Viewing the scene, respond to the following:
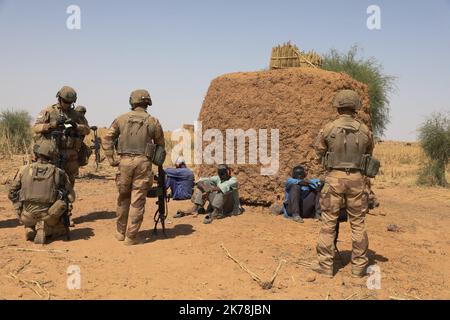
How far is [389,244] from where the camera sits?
5945 mm

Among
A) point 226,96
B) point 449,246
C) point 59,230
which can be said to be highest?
point 226,96

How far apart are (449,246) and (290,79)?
151 inches

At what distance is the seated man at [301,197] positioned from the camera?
693 cm

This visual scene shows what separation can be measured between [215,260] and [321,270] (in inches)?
48.5

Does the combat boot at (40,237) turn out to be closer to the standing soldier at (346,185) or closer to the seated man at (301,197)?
the standing soldier at (346,185)

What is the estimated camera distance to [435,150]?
13797mm

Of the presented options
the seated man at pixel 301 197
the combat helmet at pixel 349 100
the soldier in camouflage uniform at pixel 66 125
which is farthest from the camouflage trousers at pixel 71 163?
the combat helmet at pixel 349 100

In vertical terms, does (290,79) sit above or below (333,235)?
above

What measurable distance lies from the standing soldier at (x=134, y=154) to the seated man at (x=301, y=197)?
2573 millimetres

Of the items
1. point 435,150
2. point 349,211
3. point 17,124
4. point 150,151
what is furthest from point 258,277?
point 17,124

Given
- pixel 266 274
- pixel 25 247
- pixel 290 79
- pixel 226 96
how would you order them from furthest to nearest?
pixel 226 96 < pixel 290 79 < pixel 25 247 < pixel 266 274
